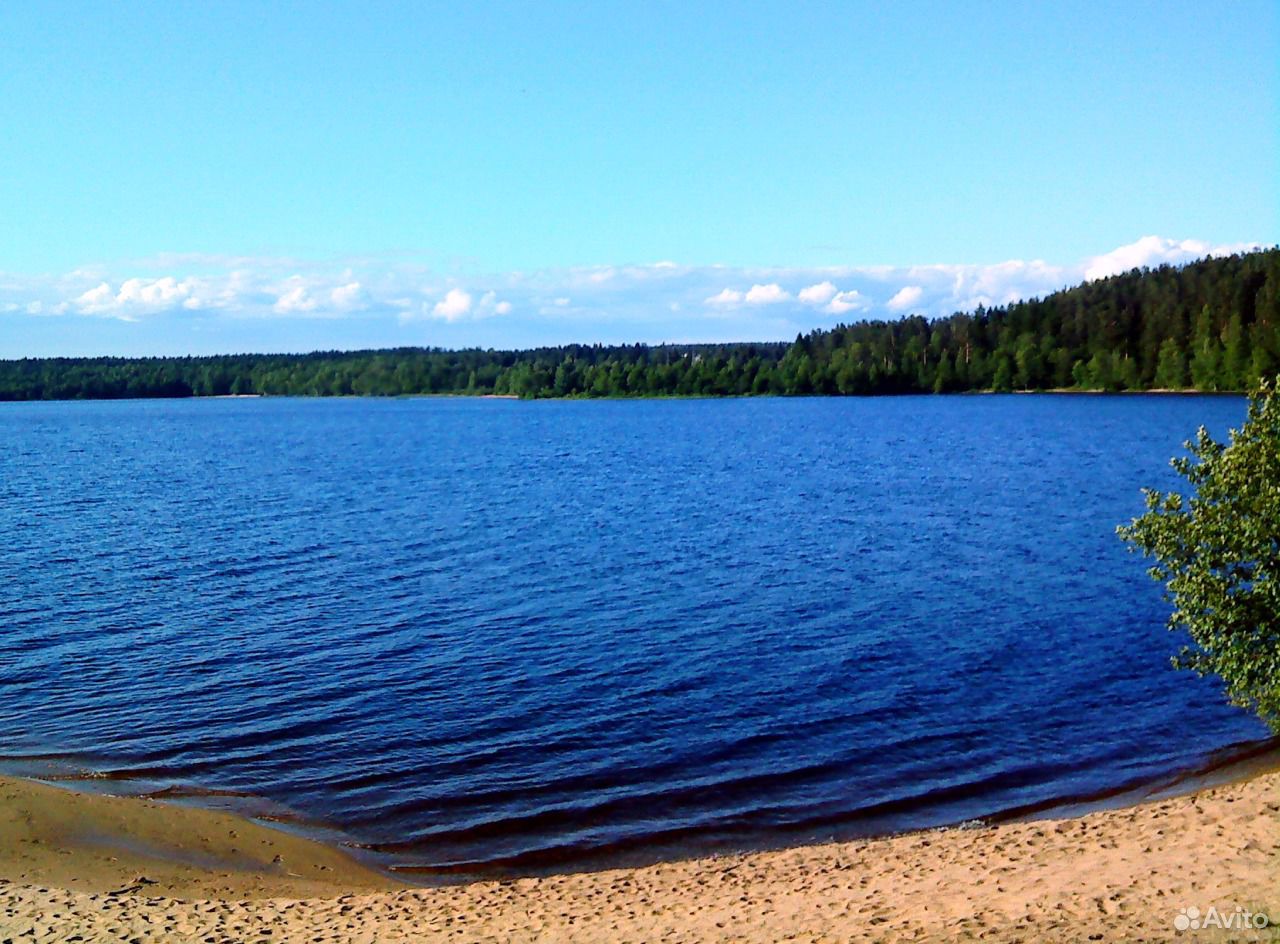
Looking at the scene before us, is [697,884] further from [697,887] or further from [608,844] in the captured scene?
[608,844]

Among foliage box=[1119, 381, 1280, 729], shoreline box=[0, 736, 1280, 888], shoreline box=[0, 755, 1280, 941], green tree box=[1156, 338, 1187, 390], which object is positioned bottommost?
shoreline box=[0, 736, 1280, 888]

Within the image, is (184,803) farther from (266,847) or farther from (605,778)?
(605,778)

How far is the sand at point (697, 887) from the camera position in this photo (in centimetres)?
1169

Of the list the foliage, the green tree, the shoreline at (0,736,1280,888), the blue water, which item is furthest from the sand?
the green tree

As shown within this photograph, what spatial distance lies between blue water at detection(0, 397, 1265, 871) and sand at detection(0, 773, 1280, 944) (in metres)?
1.51

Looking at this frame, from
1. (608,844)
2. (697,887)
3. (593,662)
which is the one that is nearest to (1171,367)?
(593,662)

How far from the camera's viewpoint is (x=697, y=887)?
46.4 ft

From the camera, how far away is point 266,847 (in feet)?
53.6

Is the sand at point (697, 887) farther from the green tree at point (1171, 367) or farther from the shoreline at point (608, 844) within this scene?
the green tree at point (1171, 367)

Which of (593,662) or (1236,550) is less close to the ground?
(1236,550)

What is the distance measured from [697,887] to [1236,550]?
966 cm

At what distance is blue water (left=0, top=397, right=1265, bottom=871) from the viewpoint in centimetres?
1838

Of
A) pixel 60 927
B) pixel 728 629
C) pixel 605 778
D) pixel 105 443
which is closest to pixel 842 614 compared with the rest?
pixel 728 629

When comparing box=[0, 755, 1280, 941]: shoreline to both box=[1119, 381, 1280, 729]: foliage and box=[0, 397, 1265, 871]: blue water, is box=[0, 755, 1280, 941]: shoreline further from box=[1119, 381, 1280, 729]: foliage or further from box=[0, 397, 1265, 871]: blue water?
box=[1119, 381, 1280, 729]: foliage
